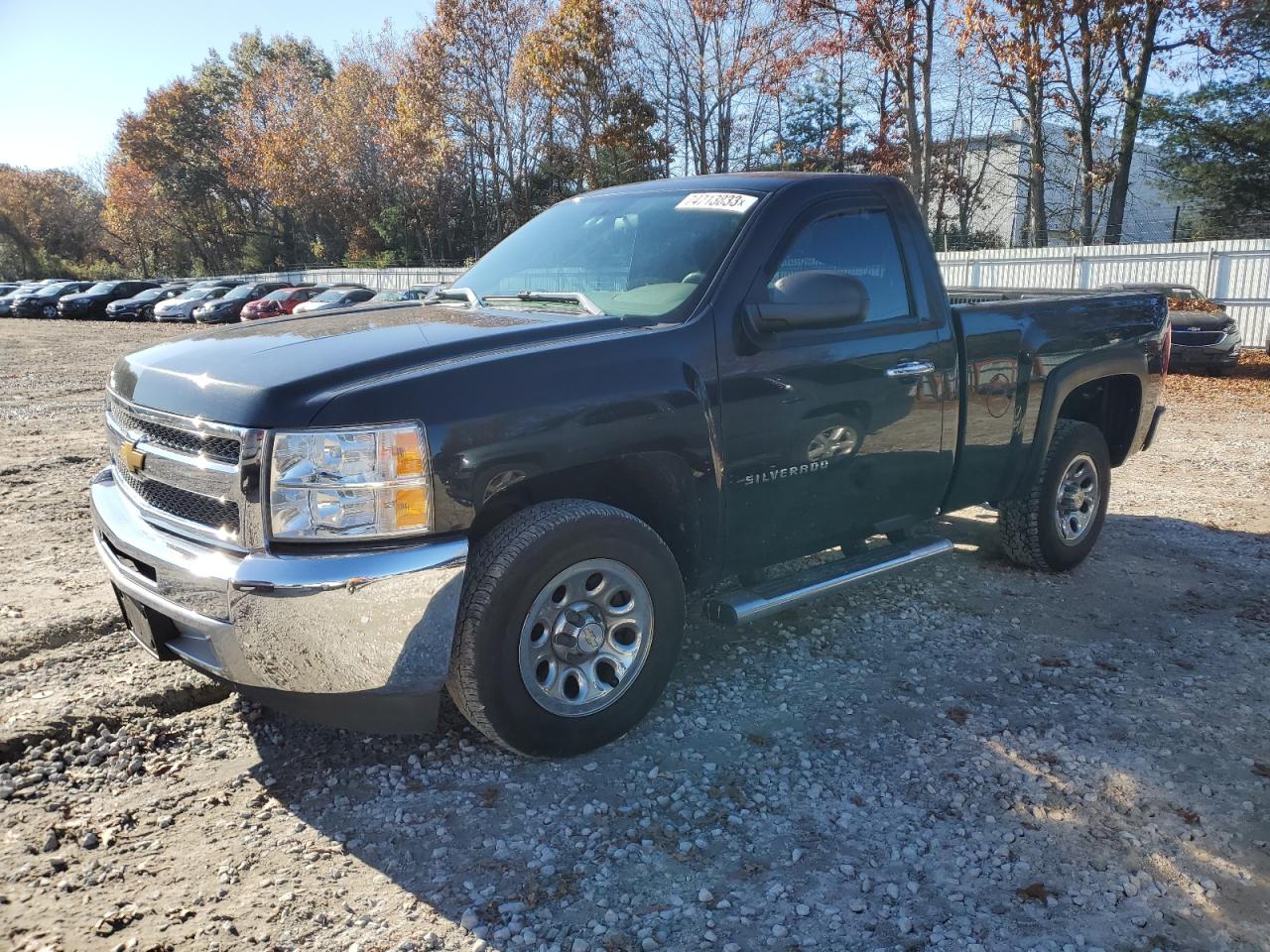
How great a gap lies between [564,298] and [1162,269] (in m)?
19.0

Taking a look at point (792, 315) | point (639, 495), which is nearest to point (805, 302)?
point (792, 315)

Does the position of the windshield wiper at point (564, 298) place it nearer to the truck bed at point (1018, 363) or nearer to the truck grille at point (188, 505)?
the truck grille at point (188, 505)

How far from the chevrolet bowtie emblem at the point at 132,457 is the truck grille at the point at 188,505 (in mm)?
43

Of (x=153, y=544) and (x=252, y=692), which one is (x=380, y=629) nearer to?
(x=252, y=692)

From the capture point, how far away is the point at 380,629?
109 inches

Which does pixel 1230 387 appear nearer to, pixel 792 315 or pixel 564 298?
pixel 792 315

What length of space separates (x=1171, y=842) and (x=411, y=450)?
270 cm

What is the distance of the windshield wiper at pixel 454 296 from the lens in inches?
163

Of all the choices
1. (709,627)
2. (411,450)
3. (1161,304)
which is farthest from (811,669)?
(1161,304)

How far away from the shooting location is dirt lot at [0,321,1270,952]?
2547mm

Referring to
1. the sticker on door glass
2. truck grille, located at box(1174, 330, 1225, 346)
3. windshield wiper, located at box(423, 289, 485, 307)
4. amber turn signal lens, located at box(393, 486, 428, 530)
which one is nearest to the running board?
amber turn signal lens, located at box(393, 486, 428, 530)

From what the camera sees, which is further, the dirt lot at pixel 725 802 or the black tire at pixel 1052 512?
the black tire at pixel 1052 512

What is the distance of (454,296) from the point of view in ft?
14.0

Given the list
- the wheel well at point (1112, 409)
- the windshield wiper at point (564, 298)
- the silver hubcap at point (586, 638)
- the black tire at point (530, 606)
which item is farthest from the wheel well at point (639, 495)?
the wheel well at point (1112, 409)
